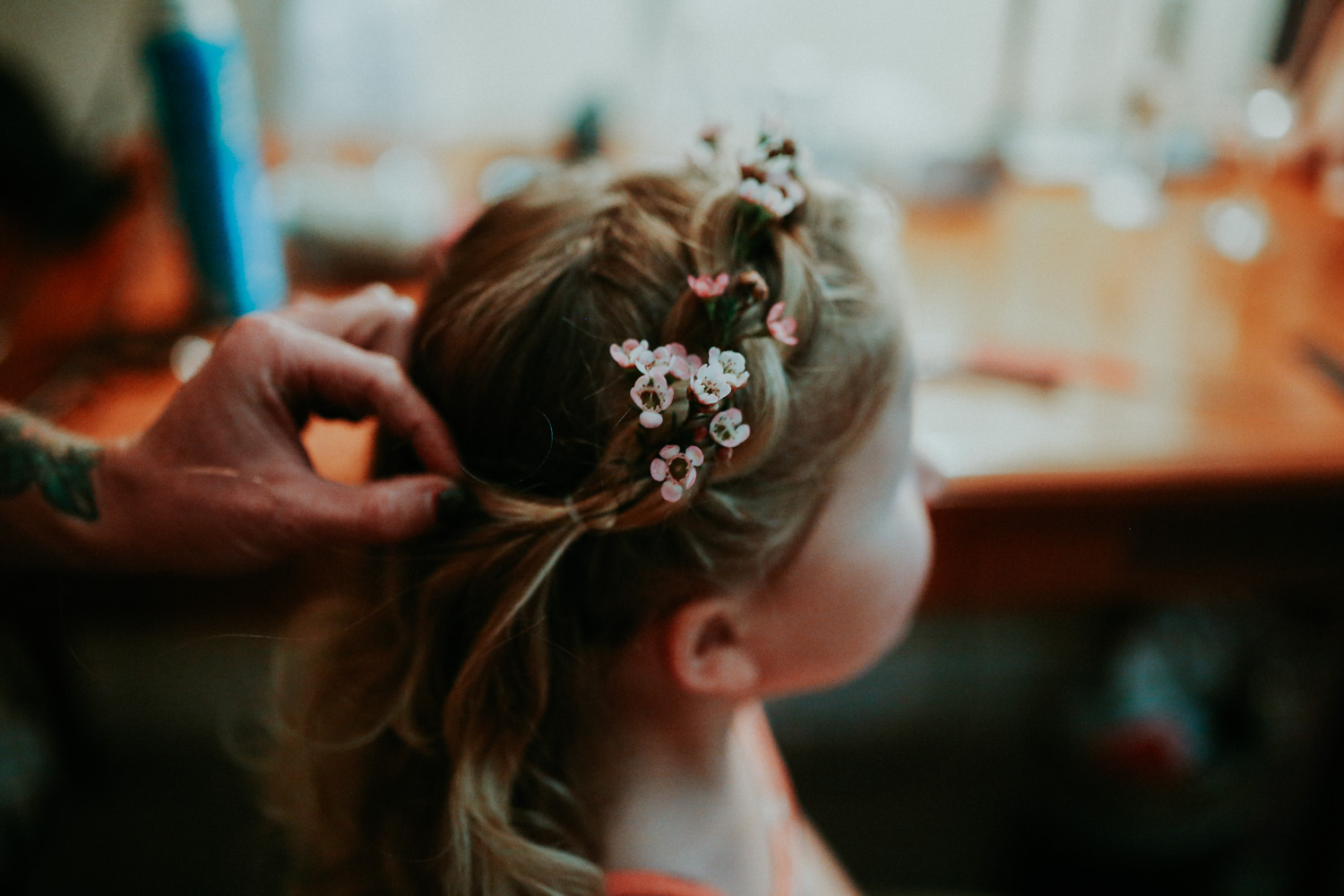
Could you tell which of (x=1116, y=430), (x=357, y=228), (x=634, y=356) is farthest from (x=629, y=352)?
(x=357, y=228)

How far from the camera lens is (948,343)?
1024 millimetres

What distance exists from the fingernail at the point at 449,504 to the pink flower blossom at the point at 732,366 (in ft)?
0.47

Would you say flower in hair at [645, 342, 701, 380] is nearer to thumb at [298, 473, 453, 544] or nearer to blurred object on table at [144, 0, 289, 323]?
thumb at [298, 473, 453, 544]

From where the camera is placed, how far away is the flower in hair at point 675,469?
1.57ft

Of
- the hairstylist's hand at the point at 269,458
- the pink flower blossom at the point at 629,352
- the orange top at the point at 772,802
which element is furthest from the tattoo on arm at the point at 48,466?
the orange top at the point at 772,802

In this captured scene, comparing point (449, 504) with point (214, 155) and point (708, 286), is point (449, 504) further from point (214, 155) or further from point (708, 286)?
point (214, 155)

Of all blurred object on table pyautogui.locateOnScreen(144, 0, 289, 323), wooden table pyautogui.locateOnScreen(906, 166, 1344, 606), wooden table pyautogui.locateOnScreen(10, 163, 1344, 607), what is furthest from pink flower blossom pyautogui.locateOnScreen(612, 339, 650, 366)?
blurred object on table pyautogui.locateOnScreen(144, 0, 289, 323)

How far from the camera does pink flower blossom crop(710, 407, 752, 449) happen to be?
480mm

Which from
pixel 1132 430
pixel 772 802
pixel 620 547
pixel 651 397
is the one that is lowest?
pixel 772 802

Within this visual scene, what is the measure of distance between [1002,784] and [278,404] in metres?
1.46

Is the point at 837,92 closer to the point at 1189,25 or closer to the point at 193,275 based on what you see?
the point at 1189,25

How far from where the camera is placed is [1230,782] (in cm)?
135

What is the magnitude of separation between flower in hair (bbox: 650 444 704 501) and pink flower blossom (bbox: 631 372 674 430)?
2 cm

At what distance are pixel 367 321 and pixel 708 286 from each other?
214 mm
